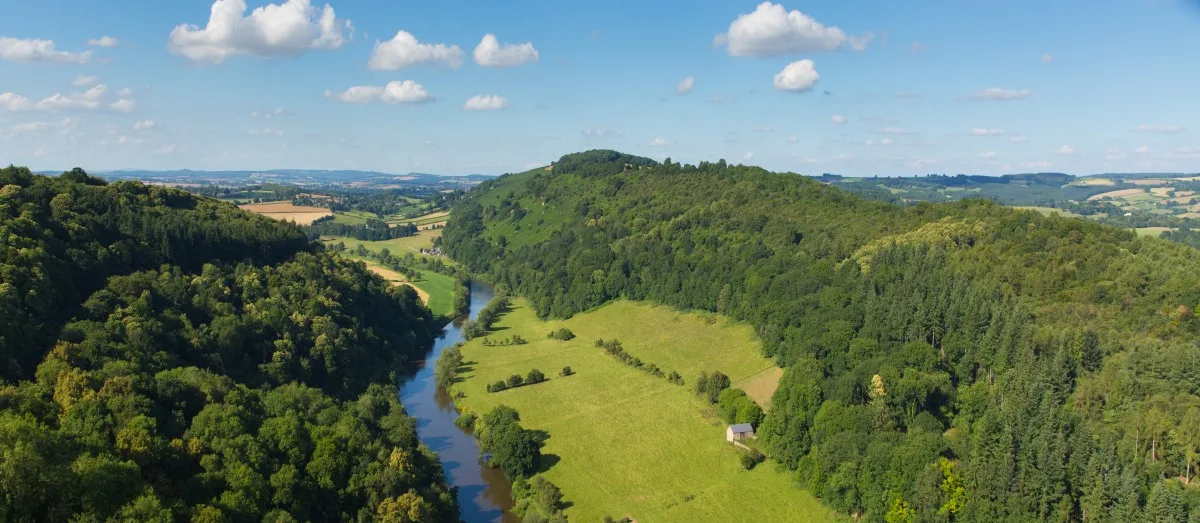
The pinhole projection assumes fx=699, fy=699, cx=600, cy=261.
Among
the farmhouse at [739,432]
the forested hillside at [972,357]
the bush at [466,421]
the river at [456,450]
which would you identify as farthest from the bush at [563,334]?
the farmhouse at [739,432]

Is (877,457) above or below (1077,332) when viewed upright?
below

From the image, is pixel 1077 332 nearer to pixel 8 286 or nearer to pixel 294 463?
pixel 294 463

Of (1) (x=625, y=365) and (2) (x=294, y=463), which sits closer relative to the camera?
(2) (x=294, y=463)

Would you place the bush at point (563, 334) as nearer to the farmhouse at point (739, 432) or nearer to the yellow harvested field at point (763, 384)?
the yellow harvested field at point (763, 384)

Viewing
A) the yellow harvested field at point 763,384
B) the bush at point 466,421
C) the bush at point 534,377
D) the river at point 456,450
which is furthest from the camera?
the bush at point 534,377

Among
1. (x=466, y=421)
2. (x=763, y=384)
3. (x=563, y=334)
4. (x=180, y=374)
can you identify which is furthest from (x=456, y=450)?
(x=563, y=334)

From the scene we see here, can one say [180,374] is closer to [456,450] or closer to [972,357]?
[456,450]

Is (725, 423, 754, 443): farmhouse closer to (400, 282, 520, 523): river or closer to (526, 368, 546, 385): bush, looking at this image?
(400, 282, 520, 523): river

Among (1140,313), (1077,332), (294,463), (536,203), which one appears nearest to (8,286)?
(294,463)
